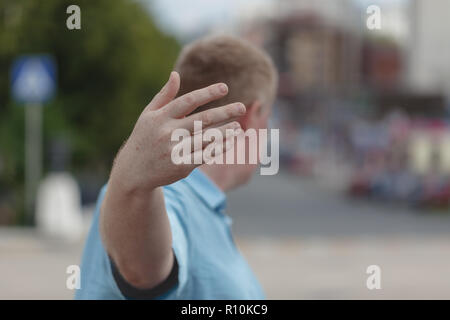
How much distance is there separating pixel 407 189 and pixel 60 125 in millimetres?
9330

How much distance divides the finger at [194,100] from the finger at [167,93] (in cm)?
1

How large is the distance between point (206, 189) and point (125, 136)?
169 centimetres

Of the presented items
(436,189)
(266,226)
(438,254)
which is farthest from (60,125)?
(436,189)

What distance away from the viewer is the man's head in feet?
4.70

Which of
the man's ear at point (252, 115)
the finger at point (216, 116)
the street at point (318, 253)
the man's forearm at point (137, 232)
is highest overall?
the man's ear at point (252, 115)

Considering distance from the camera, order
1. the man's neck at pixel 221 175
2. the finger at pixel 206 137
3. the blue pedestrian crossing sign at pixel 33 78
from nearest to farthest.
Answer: the finger at pixel 206 137 < the man's neck at pixel 221 175 < the blue pedestrian crossing sign at pixel 33 78

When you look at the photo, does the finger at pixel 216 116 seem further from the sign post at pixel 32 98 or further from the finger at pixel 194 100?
the sign post at pixel 32 98

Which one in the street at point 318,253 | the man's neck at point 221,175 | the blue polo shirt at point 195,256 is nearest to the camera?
the blue polo shirt at point 195,256

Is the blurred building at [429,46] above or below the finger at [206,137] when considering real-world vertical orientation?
above

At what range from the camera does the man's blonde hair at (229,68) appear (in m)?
1.43

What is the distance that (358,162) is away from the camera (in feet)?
79.0

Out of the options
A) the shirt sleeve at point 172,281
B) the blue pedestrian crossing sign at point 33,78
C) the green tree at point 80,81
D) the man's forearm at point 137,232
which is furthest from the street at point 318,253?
the man's forearm at point 137,232

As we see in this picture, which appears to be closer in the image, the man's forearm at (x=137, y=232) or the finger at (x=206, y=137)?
the finger at (x=206, y=137)

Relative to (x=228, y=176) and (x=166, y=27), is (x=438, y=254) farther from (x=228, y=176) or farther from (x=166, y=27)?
(x=166, y=27)
